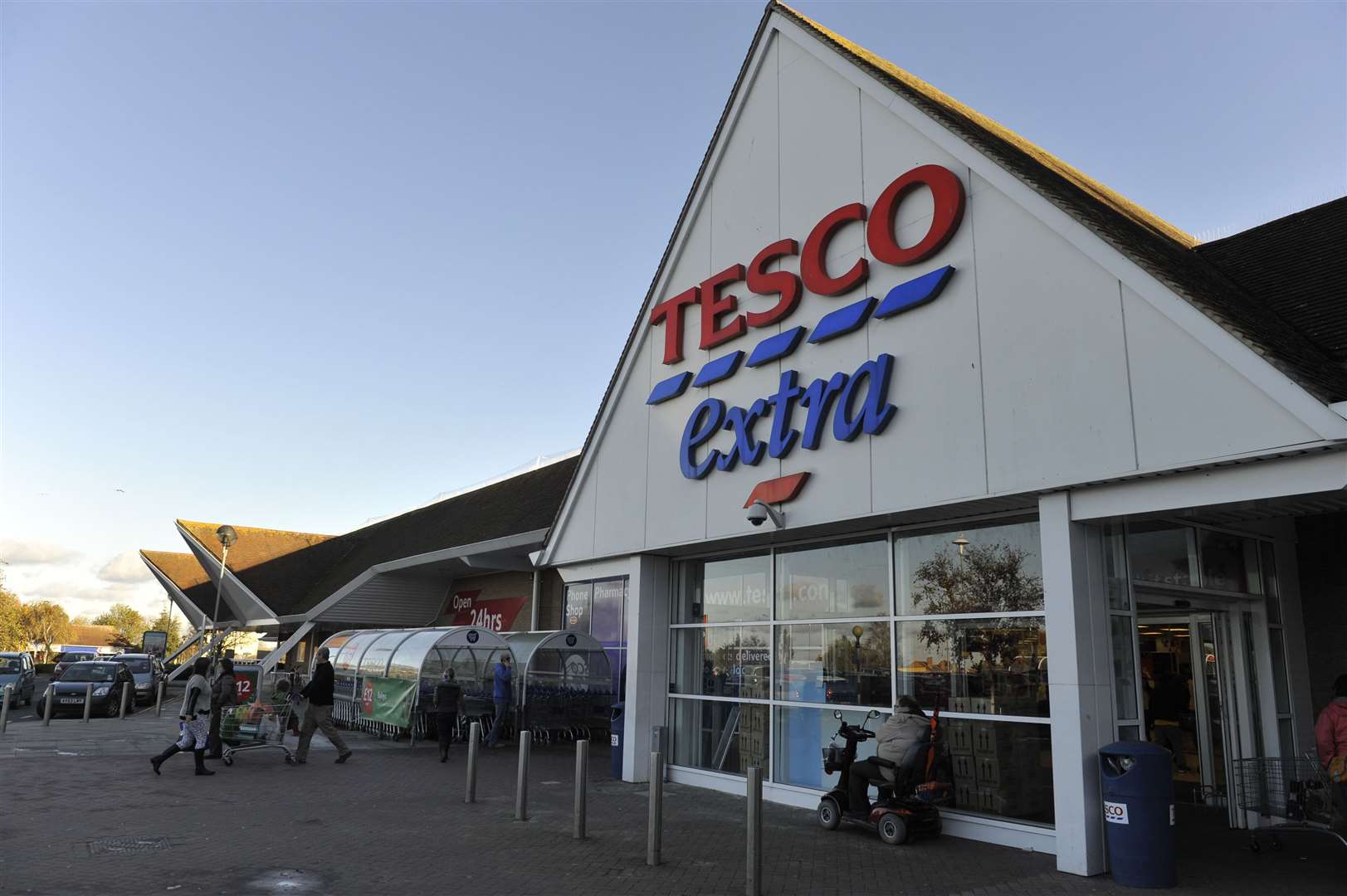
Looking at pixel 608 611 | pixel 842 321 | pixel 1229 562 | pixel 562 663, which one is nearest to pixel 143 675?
pixel 608 611

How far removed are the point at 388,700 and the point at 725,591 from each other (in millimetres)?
Result: 10665

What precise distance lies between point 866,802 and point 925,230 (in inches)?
251

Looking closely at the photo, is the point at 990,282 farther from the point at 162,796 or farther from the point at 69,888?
the point at 162,796

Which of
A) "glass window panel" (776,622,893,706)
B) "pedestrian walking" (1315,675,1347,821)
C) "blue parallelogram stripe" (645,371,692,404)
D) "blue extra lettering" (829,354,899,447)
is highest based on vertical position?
"blue parallelogram stripe" (645,371,692,404)

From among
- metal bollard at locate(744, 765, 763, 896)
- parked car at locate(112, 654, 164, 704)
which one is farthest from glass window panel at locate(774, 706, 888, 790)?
parked car at locate(112, 654, 164, 704)

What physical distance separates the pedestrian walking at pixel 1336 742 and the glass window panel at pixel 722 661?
6234 mm

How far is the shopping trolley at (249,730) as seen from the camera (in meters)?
15.1

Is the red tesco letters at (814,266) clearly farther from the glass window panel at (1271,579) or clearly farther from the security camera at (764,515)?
the glass window panel at (1271,579)

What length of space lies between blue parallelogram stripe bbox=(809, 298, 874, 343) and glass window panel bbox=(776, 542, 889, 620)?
8.74ft

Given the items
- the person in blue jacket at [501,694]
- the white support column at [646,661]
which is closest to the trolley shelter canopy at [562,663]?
the person in blue jacket at [501,694]

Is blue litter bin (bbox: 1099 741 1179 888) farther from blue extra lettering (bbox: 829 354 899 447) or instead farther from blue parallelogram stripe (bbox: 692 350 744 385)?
blue parallelogram stripe (bbox: 692 350 744 385)

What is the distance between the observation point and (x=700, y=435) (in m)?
12.9

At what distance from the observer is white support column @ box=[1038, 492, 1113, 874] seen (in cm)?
799

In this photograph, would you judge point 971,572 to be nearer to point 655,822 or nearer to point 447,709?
point 655,822
